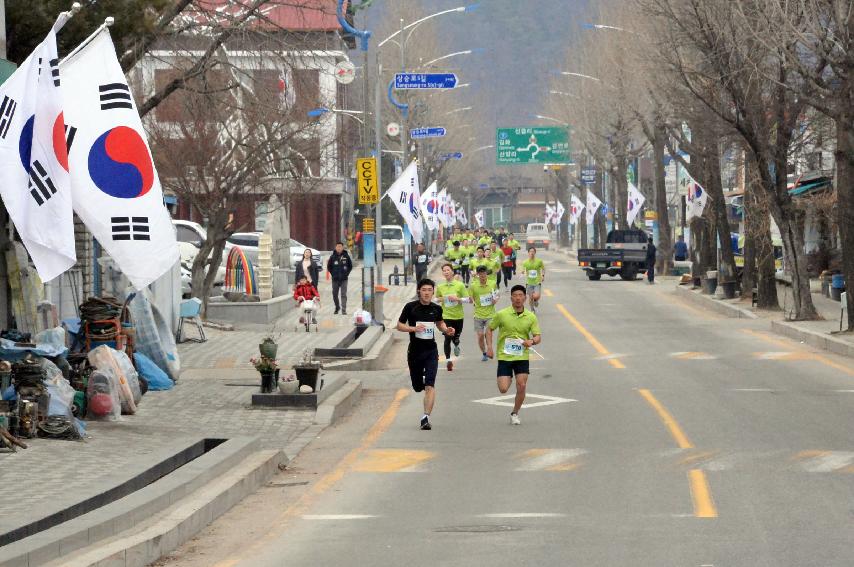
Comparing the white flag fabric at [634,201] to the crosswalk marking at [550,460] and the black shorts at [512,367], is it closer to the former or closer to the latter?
the black shorts at [512,367]

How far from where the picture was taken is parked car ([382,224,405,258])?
8244 centimetres

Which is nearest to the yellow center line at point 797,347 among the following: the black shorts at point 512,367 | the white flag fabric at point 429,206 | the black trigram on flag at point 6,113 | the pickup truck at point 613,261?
the black shorts at point 512,367

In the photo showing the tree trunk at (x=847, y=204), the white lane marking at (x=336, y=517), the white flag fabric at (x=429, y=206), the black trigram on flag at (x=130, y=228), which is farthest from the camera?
the white flag fabric at (x=429, y=206)

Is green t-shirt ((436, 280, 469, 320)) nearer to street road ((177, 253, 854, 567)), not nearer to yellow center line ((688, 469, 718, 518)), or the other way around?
Answer: street road ((177, 253, 854, 567))

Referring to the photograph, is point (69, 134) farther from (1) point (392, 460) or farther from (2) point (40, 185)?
(1) point (392, 460)

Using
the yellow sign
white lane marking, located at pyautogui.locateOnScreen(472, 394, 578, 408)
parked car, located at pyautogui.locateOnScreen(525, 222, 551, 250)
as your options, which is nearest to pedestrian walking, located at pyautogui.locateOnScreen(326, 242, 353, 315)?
the yellow sign

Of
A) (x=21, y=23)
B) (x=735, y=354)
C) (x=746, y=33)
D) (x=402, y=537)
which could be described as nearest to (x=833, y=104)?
(x=746, y=33)

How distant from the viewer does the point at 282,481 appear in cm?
1327

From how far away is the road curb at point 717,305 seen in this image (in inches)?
1528

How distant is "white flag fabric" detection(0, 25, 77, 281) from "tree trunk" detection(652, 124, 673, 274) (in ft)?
147

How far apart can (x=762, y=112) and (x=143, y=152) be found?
24.8 meters

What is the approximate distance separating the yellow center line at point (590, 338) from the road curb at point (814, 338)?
13.9 feet

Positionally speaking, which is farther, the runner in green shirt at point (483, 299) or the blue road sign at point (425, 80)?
the blue road sign at point (425, 80)

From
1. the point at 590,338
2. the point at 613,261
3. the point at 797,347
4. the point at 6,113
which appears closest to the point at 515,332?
the point at 6,113
